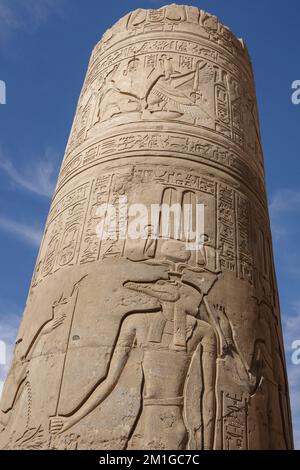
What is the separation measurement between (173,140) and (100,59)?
2365mm

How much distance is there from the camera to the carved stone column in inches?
147

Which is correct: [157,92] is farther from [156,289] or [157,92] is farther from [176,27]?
[156,289]

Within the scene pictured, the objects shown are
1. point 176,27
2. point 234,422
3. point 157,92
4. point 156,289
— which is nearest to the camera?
point 234,422

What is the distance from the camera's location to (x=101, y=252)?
181 inches

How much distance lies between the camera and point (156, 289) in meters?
4.27

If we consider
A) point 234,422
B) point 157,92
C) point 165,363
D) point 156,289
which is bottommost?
point 234,422

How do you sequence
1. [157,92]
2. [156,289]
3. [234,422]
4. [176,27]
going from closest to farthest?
[234,422], [156,289], [157,92], [176,27]

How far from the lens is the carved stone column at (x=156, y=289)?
3.73 meters

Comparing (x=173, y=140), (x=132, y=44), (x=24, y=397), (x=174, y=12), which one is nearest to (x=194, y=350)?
A: (x=24, y=397)

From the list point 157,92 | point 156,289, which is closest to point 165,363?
point 156,289

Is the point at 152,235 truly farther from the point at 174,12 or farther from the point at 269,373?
the point at 174,12

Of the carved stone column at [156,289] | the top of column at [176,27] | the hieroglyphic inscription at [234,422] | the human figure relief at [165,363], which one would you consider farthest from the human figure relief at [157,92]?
the hieroglyphic inscription at [234,422]

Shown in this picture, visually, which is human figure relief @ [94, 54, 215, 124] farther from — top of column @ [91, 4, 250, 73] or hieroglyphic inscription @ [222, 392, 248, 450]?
hieroglyphic inscription @ [222, 392, 248, 450]

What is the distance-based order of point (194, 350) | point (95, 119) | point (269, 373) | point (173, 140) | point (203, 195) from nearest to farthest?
point (194, 350) → point (269, 373) → point (203, 195) → point (173, 140) → point (95, 119)
